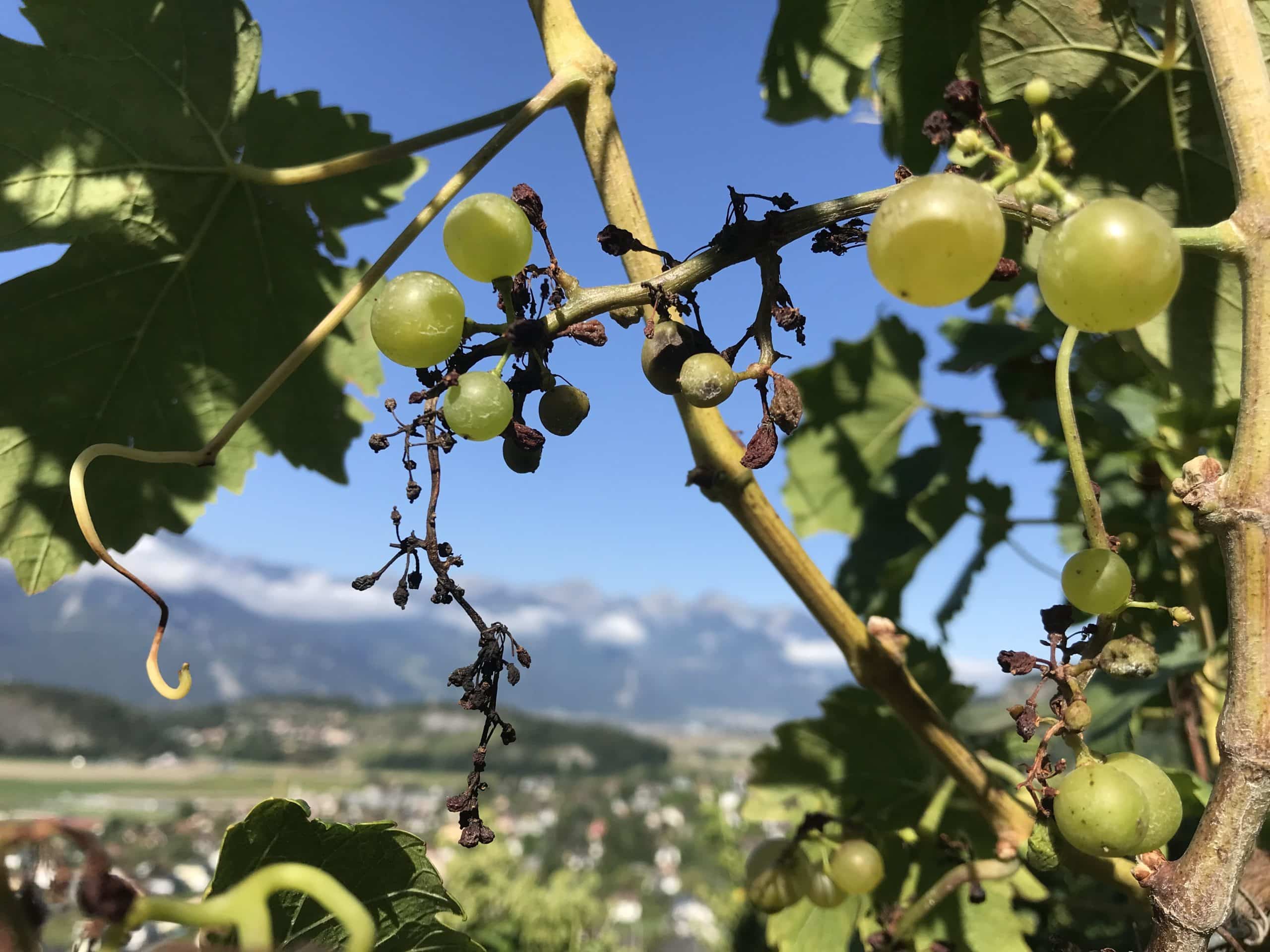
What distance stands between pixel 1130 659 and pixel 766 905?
826 mm

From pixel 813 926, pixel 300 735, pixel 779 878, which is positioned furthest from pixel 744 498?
pixel 300 735

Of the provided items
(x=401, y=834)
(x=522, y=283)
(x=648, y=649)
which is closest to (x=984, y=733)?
(x=401, y=834)

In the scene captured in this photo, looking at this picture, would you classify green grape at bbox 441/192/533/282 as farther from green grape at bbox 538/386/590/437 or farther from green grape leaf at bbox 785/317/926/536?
green grape leaf at bbox 785/317/926/536

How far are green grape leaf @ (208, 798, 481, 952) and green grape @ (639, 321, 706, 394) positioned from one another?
0.53 metres

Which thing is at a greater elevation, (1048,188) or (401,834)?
(1048,188)

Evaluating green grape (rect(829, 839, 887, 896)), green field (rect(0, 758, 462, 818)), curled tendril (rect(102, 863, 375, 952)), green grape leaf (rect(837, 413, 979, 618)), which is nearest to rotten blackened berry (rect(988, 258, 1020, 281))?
curled tendril (rect(102, 863, 375, 952))

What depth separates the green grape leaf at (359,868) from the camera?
0.79 metres

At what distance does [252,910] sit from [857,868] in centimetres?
100

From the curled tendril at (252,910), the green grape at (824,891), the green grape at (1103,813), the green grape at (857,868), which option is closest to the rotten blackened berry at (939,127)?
the green grape at (1103,813)

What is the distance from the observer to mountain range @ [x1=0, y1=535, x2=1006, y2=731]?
116500 millimetres

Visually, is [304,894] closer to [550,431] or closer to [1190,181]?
[550,431]

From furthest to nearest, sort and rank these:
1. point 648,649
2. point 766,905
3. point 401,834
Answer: point 648,649 < point 766,905 < point 401,834

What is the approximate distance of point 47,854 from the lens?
1.68 feet

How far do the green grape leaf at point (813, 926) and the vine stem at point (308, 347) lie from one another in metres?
1.28
